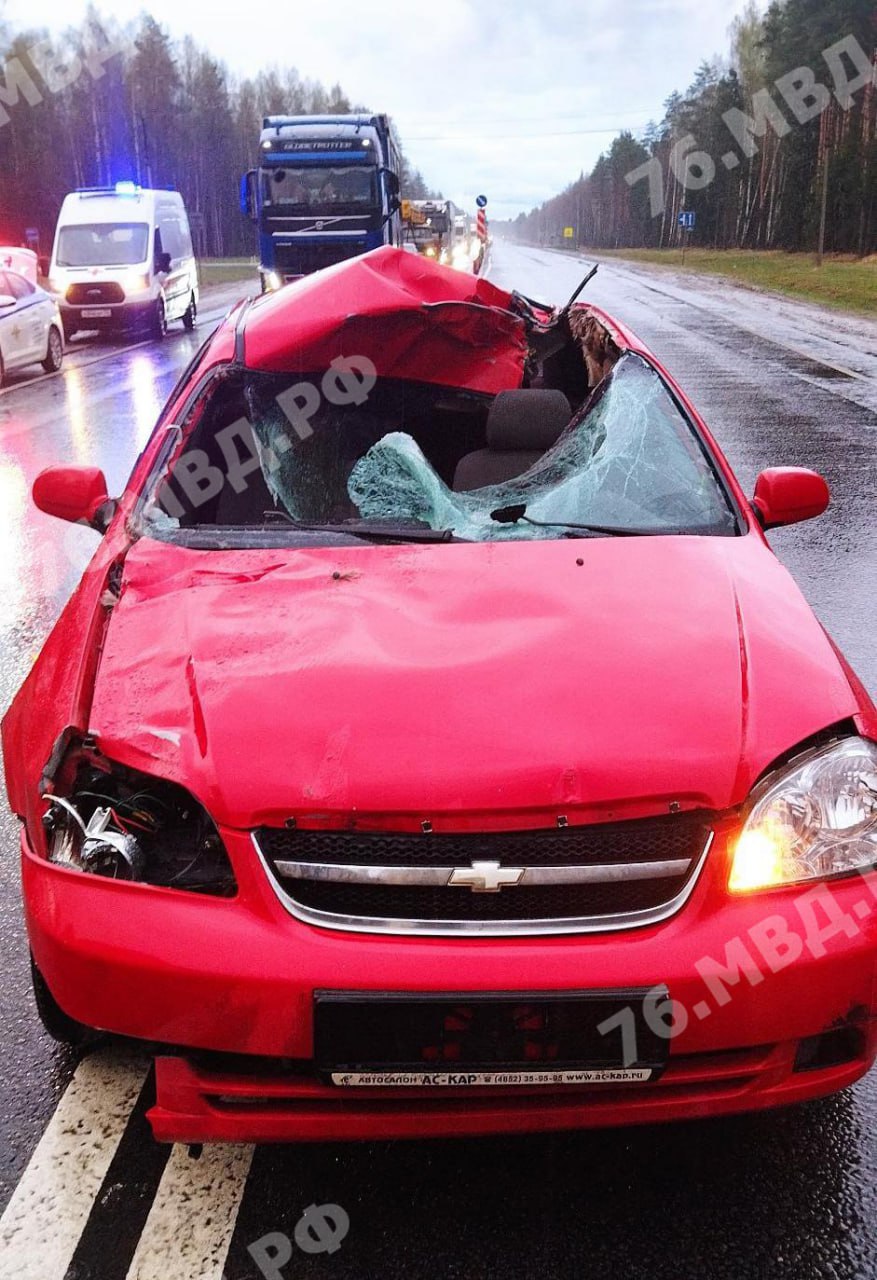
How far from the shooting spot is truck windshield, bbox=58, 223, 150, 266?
21.4 m

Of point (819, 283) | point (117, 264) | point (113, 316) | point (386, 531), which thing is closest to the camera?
point (386, 531)

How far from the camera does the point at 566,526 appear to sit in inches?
124

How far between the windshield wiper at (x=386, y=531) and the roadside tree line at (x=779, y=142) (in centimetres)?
4410

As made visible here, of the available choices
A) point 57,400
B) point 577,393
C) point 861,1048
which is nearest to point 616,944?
point 861,1048

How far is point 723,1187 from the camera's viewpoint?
86.8 inches

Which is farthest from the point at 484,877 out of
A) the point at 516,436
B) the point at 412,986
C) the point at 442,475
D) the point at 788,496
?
the point at 442,475

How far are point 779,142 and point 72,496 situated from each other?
272 feet

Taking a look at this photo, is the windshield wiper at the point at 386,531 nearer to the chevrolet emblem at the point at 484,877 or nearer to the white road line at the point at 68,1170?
the chevrolet emblem at the point at 484,877

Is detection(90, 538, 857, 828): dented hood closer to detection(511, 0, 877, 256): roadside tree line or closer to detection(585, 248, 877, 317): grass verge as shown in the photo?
detection(585, 248, 877, 317): grass verge

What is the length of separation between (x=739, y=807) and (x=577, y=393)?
300 cm

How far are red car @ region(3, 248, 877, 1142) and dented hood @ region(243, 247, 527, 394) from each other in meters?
1.48

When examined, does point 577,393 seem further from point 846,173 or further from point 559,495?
point 846,173

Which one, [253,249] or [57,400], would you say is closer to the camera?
[57,400]

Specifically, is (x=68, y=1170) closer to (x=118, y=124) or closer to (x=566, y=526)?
(x=566, y=526)
